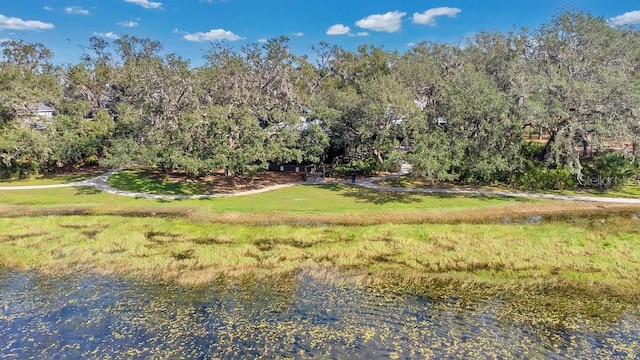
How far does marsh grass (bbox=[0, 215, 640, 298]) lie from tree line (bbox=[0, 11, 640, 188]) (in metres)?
7.73

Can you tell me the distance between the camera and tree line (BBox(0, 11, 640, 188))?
34188mm

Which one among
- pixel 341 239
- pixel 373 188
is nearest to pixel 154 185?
pixel 373 188

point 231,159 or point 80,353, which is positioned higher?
point 231,159

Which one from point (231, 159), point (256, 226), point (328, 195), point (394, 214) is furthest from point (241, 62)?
point (394, 214)

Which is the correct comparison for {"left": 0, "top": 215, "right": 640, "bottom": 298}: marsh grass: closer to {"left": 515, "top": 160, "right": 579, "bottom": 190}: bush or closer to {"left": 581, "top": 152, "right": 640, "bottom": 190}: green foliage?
{"left": 515, "top": 160, "right": 579, "bottom": 190}: bush

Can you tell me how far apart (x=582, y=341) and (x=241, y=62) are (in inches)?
1307

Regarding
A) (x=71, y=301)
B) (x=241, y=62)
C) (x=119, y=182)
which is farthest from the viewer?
(x=119, y=182)

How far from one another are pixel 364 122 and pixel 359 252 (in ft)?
59.2

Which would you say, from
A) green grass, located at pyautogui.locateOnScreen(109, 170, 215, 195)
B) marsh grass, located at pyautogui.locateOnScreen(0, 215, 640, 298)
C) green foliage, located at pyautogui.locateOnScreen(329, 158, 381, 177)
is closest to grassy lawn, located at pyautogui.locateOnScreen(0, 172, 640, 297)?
marsh grass, located at pyautogui.locateOnScreen(0, 215, 640, 298)

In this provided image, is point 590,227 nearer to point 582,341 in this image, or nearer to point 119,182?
point 582,341

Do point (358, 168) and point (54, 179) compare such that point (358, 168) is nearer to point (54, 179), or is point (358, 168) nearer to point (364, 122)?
point (364, 122)

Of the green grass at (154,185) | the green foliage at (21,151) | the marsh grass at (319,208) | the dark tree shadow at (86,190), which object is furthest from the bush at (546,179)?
the green foliage at (21,151)

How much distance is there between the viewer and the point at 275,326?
1666 centimetres

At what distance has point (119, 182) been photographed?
1673 inches
